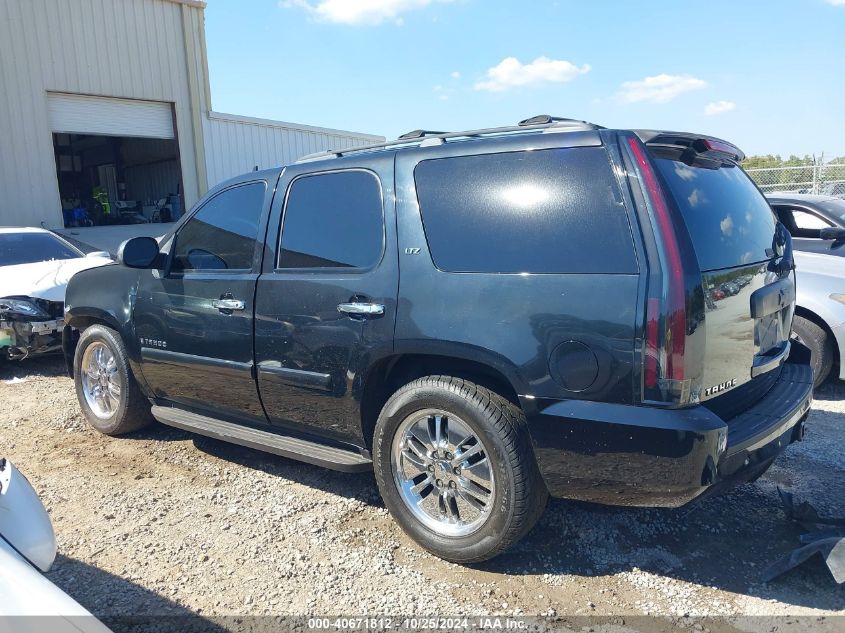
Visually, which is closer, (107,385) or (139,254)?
(139,254)

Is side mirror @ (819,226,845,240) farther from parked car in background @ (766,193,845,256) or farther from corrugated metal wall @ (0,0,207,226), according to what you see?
corrugated metal wall @ (0,0,207,226)

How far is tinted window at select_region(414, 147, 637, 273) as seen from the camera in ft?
8.37

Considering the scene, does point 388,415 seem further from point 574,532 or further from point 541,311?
point 574,532

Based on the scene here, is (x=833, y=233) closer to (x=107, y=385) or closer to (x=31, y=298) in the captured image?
(x=107, y=385)

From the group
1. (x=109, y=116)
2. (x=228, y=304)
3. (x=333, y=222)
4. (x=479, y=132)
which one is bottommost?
(x=228, y=304)

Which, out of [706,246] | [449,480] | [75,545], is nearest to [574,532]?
[449,480]

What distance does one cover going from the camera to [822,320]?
16.5 ft

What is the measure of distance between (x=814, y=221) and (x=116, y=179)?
22.7 m

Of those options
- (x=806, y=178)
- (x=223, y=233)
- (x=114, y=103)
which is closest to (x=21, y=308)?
(x=223, y=233)

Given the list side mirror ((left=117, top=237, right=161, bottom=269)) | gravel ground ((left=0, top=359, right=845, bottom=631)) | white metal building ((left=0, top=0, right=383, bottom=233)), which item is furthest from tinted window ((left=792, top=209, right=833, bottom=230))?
white metal building ((left=0, top=0, right=383, bottom=233))

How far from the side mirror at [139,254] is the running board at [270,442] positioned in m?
0.97

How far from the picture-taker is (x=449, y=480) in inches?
117

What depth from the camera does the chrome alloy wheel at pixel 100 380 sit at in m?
4.65

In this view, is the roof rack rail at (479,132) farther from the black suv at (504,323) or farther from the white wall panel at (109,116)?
the white wall panel at (109,116)
